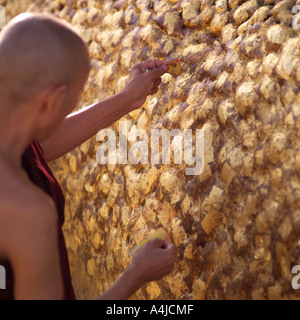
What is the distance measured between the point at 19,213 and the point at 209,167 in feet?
2.00

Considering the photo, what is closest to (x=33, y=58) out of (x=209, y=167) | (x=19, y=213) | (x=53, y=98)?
(x=53, y=98)

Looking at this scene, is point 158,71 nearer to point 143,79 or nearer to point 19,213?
point 143,79

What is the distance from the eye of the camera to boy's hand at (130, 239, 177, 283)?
123 centimetres

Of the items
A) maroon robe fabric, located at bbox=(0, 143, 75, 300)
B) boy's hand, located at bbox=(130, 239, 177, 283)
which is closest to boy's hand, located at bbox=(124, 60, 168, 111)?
maroon robe fabric, located at bbox=(0, 143, 75, 300)

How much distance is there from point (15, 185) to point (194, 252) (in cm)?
61

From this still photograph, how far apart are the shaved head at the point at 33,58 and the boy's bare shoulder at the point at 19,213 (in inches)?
6.6

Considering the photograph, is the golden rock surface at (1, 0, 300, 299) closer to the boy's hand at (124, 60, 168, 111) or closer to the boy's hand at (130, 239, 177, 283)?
the boy's hand at (124, 60, 168, 111)

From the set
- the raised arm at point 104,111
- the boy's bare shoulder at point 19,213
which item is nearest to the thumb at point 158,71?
the raised arm at point 104,111

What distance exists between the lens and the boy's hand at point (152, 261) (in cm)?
123

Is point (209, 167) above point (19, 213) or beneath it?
beneath

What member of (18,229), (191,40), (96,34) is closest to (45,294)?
(18,229)

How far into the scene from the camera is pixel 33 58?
1.06 metres

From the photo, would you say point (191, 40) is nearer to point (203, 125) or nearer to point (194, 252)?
point (203, 125)

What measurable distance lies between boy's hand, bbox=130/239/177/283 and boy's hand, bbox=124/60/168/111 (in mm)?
→ 556
